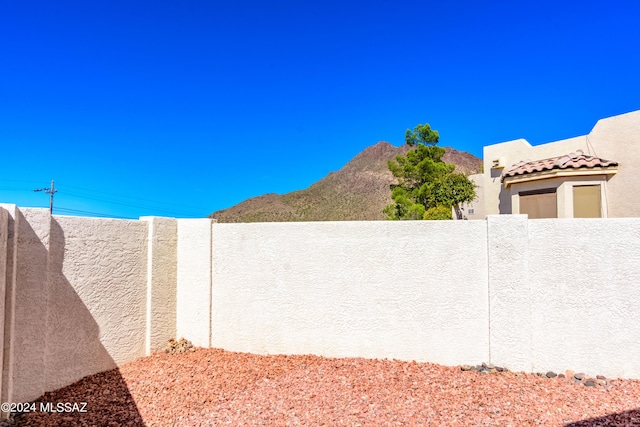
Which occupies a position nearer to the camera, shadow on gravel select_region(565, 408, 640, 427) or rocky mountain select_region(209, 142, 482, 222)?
shadow on gravel select_region(565, 408, 640, 427)

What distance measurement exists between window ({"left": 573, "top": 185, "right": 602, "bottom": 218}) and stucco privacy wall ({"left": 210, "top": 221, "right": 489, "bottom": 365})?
18.7 ft

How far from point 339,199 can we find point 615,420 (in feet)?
113

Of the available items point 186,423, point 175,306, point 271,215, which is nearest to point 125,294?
point 175,306

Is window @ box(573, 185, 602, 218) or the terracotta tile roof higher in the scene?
the terracotta tile roof

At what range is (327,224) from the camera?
6.02 m

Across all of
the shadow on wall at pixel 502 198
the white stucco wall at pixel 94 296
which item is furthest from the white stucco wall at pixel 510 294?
the shadow on wall at pixel 502 198

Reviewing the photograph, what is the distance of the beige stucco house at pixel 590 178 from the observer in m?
9.11

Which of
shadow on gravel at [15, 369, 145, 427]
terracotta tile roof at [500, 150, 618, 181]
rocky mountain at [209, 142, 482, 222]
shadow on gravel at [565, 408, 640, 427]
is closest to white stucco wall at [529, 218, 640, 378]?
shadow on gravel at [565, 408, 640, 427]

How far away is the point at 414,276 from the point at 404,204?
1302 cm

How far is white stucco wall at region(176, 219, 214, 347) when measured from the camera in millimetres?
6434

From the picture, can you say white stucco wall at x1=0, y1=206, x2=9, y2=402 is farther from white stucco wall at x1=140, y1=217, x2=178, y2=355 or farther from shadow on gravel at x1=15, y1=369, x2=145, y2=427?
white stucco wall at x1=140, y1=217, x2=178, y2=355

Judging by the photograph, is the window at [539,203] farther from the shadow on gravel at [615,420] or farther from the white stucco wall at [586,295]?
the shadow on gravel at [615,420]

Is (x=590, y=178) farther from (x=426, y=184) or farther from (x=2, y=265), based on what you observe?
(x=2, y=265)

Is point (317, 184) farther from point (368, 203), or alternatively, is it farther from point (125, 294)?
point (125, 294)
